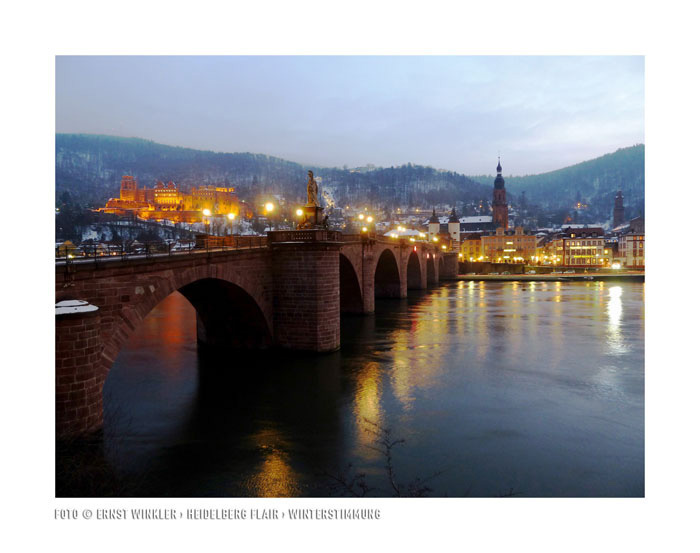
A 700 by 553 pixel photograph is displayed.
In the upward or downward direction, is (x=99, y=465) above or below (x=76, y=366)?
below

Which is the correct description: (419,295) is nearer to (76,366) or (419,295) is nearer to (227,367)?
(227,367)

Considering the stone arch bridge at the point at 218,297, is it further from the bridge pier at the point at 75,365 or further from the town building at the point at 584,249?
the town building at the point at 584,249

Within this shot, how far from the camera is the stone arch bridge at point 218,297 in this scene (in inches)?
443

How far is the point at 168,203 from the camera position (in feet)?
484

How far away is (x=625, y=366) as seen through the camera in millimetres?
22328

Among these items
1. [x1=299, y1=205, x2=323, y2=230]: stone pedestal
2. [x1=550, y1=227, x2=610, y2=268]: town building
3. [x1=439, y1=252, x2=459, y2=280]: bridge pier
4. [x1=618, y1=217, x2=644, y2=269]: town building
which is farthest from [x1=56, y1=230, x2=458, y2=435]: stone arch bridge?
[x1=550, y1=227, x2=610, y2=268]: town building

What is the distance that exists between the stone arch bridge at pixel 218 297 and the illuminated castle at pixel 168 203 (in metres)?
108

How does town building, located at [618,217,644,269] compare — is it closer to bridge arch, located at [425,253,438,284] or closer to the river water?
bridge arch, located at [425,253,438,284]

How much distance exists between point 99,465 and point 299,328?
1247 centimetres

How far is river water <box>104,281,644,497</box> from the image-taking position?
11453 millimetres

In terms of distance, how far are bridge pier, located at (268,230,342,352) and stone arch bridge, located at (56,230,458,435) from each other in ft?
0.15

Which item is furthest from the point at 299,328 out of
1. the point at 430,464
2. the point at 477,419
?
the point at 430,464

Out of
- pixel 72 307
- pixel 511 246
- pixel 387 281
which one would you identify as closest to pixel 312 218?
pixel 72 307

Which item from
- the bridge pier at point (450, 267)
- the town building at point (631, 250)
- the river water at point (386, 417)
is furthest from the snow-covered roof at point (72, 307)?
the town building at point (631, 250)
